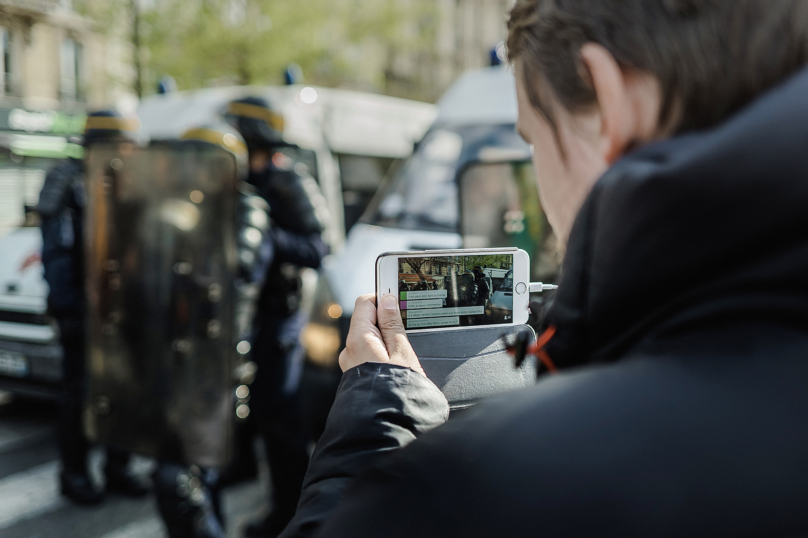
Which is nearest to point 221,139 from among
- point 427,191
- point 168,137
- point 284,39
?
point 427,191

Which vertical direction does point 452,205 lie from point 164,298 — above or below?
above

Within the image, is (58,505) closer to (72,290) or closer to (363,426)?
(72,290)

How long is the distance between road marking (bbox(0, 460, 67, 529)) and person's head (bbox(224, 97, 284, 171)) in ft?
7.37

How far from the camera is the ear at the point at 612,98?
2.20 ft

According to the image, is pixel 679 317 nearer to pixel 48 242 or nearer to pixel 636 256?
pixel 636 256

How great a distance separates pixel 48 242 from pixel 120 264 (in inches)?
43.1

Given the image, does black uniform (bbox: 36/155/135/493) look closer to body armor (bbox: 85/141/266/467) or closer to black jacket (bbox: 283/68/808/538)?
body armor (bbox: 85/141/266/467)

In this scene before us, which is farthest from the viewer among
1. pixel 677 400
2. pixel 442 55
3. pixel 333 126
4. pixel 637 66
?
pixel 442 55

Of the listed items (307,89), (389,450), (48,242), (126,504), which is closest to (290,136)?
(307,89)

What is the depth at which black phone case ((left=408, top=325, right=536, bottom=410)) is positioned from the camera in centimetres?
83

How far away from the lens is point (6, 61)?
184 cm

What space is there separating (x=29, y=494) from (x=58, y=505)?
0.77 feet

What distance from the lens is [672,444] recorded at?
1.76ft

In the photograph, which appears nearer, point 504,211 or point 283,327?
point 504,211
